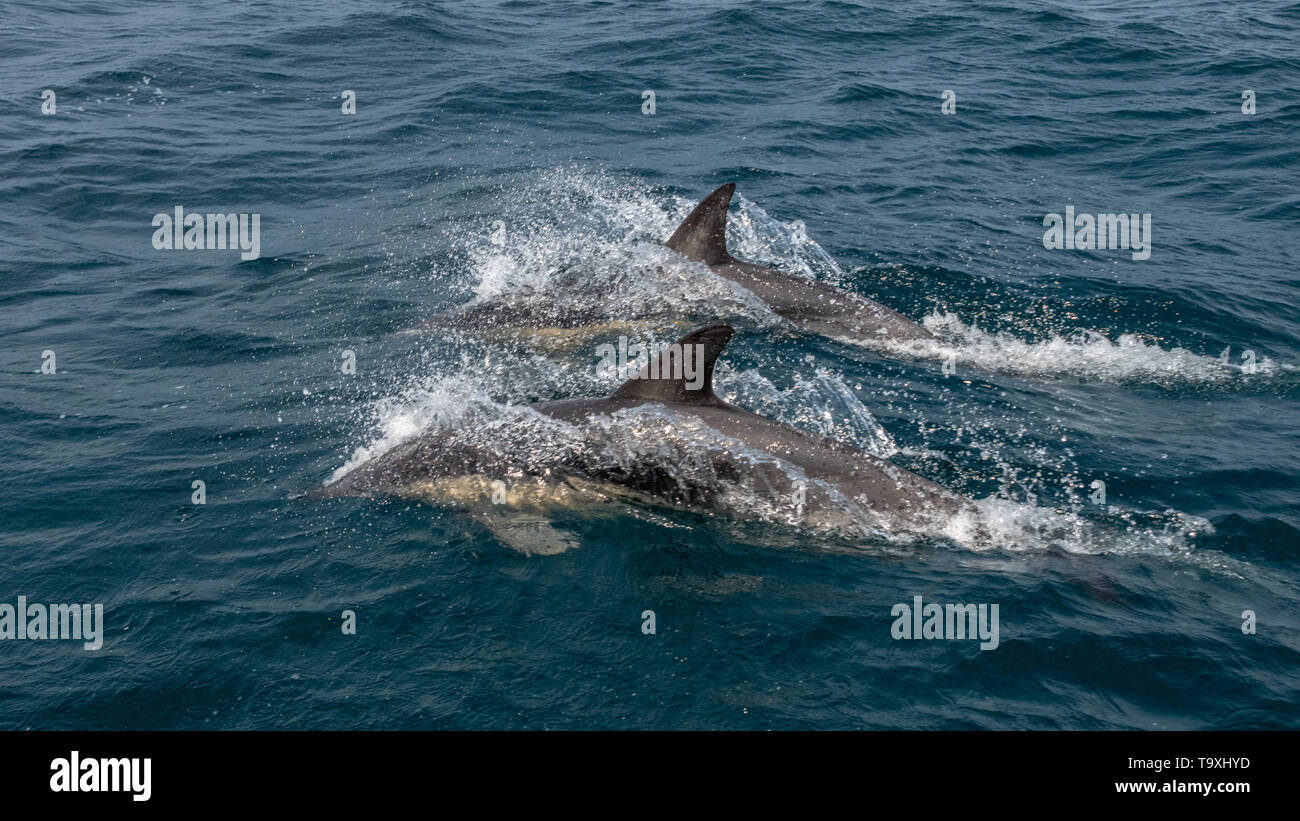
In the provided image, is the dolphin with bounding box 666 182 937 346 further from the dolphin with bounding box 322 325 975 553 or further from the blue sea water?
the dolphin with bounding box 322 325 975 553

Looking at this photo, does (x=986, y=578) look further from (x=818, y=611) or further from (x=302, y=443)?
(x=302, y=443)

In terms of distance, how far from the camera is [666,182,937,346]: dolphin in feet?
42.8

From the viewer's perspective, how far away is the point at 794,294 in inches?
533

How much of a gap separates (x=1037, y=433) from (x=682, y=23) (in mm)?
20496

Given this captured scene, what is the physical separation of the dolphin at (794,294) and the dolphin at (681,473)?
4.11 m

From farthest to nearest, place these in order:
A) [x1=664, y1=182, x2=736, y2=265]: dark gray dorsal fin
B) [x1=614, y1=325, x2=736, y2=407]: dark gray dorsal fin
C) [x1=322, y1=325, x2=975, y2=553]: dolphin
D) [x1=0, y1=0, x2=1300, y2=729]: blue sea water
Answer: [x1=664, y1=182, x2=736, y2=265]: dark gray dorsal fin, [x1=322, y1=325, x2=975, y2=553]: dolphin, [x1=614, y1=325, x2=736, y2=407]: dark gray dorsal fin, [x1=0, y1=0, x2=1300, y2=729]: blue sea water

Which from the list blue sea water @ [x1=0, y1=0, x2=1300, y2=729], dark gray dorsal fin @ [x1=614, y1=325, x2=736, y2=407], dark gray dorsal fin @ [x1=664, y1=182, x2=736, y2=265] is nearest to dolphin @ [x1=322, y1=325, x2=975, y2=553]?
dark gray dorsal fin @ [x1=614, y1=325, x2=736, y2=407]

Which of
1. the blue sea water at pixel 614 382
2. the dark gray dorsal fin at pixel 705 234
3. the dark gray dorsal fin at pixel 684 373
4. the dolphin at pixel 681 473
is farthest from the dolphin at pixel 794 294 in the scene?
the dark gray dorsal fin at pixel 684 373

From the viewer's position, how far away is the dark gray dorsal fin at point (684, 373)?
8.45 meters

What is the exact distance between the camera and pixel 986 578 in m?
8.11

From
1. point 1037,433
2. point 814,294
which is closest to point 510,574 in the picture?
point 1037,433

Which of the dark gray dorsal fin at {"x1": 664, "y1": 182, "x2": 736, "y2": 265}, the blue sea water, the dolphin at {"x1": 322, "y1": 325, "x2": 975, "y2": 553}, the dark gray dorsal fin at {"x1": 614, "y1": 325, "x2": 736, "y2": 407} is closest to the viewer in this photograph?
Result: the blue sea water

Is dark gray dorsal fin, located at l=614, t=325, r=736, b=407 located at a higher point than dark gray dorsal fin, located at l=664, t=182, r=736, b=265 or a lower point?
lower

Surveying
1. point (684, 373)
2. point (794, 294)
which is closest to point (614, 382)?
point (794, 294)
